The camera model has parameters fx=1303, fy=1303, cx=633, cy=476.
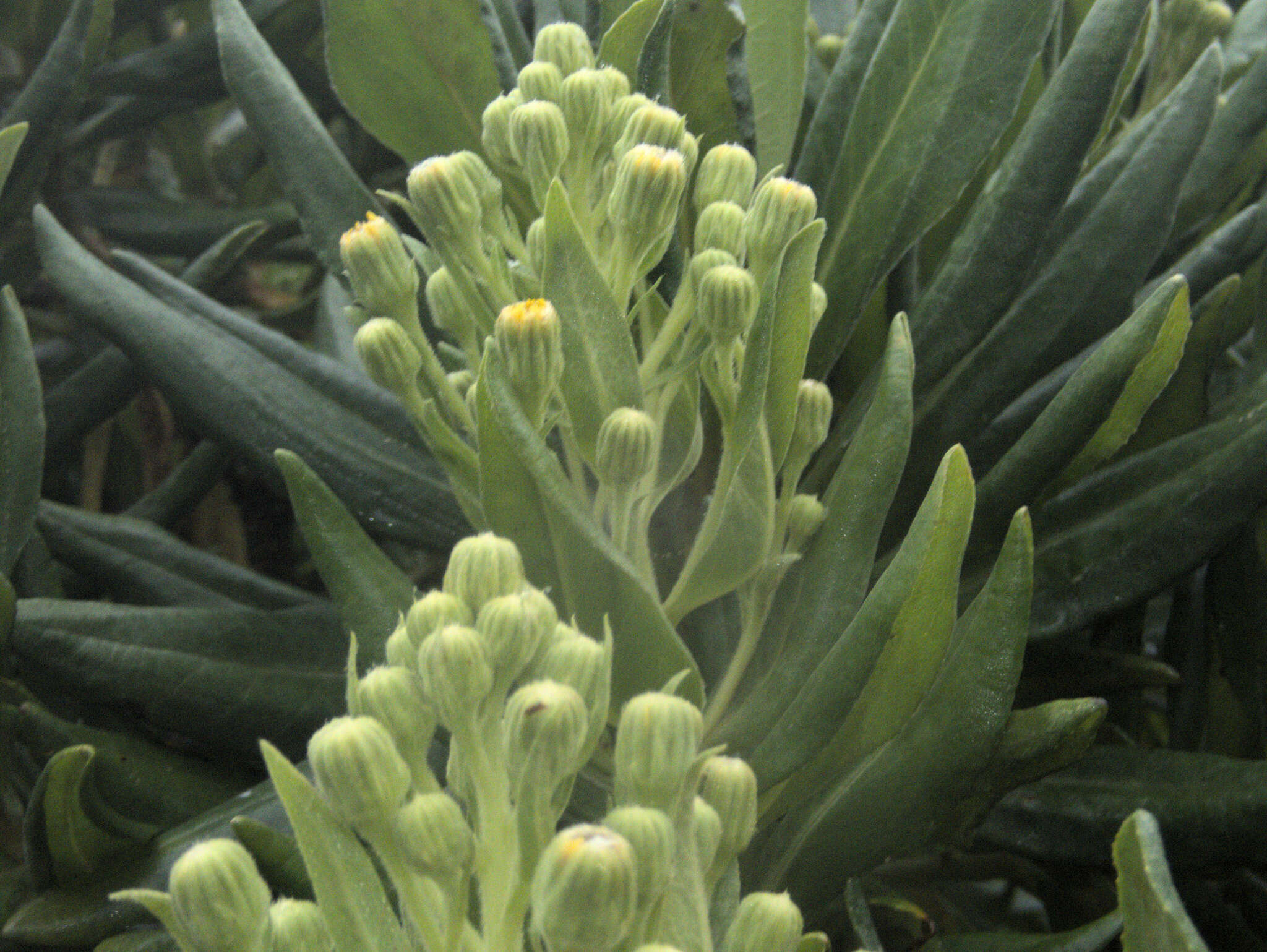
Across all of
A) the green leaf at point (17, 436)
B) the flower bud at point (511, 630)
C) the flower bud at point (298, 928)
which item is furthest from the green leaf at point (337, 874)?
the green leaf at point (17, 436)

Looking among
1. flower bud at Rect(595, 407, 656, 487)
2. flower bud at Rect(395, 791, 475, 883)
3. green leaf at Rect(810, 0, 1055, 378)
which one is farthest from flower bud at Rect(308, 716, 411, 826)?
green leaf at Rect(810, 0, 1055, 378)

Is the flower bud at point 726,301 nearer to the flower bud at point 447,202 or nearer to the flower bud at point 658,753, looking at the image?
the flower bud at point 447,202

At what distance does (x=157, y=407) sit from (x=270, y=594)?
505 mm

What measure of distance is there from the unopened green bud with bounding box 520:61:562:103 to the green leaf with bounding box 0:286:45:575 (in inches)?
20.9

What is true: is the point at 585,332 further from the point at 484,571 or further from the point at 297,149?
the point at 297,149

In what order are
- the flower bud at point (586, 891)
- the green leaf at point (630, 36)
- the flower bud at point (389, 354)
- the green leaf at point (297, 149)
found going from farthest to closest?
the green leaf at point (297, 149)
the green leaf at point (630, 36)
the flower bud at point (389, 354)
the flower bud at point (586, 891)

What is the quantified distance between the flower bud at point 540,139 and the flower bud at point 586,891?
0.43 metres

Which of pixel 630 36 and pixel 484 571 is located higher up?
pixel 630 36

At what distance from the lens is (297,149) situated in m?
1.09

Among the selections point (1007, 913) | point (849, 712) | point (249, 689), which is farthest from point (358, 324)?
point (1007, 913)

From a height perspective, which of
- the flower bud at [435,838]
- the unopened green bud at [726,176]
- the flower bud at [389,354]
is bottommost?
the flower bud at [435,838]

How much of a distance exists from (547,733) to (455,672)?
0.05 metres

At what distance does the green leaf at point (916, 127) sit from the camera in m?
0.98

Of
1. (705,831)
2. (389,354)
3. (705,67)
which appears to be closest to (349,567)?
(389,354)
